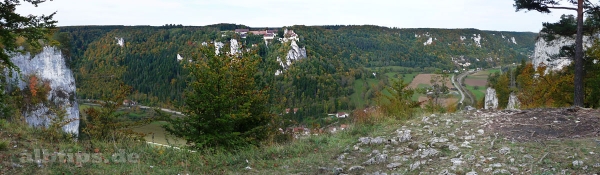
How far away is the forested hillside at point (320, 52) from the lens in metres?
90.6

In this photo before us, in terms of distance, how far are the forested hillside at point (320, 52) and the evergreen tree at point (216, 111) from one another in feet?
173

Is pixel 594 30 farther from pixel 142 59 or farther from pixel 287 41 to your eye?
pixel 142 59

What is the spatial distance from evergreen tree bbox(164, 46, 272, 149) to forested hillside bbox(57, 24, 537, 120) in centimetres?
5274

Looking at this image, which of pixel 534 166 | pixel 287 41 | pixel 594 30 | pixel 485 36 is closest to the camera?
pixel 534 166

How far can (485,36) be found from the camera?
526 feet

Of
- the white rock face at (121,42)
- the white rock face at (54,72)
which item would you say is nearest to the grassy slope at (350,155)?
the white rock face at (54,72)

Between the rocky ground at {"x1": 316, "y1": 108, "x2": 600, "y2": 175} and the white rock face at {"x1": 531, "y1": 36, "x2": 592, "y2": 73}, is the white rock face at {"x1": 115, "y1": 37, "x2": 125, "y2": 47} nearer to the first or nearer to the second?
the white rock face at {"x1": 531, "y1": 36, "x2": 592, "y2": 73}

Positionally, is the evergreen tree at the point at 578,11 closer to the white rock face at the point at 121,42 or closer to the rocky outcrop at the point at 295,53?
the rocky outcrop at the point at 295,53

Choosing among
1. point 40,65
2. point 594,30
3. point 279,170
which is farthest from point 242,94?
point 40,65

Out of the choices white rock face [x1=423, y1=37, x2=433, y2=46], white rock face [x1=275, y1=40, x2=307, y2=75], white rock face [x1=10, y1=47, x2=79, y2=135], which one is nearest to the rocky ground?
white rock face [x1=10, y1=47, x2=79, y2=135]

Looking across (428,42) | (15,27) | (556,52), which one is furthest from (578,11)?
(428,42)

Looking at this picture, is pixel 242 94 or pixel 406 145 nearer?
pixel 406 145

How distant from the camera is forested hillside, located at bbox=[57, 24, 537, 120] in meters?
90.6

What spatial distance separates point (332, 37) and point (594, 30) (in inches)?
4978
